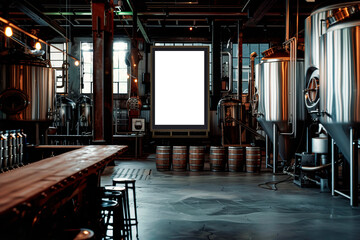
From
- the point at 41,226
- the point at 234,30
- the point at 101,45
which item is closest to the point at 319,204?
the point at 41,226

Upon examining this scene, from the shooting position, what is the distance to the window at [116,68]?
19.8 meters

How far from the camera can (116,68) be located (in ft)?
65.6

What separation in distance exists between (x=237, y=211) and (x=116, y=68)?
1534 cm

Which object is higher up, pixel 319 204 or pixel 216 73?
pixel 216 73

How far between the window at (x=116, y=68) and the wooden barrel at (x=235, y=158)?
10.5 meters

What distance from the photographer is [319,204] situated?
629cm

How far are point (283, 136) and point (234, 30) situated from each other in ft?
38.5

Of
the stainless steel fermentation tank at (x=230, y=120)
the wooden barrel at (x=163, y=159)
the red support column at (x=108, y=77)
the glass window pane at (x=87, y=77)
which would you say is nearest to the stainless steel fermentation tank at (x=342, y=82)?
the wooden barrel at (x=163, y=159)

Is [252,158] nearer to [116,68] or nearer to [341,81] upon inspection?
[341,81]

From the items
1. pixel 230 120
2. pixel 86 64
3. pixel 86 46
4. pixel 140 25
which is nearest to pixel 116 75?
pixel 86 64

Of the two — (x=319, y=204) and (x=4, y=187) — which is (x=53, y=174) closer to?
(x=4, y=187)

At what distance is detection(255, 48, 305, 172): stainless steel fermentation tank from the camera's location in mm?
8602

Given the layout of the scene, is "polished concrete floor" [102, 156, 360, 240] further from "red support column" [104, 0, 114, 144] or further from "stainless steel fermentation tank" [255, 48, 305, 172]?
"red support column" [104, 0, 114, 144]

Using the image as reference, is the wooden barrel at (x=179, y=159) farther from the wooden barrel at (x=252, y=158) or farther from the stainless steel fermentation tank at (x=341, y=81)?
the stainless steel fermentation tank at (x=341, y=81)
